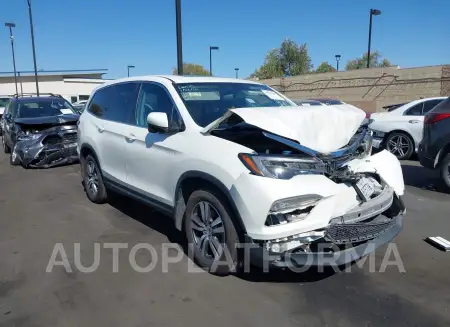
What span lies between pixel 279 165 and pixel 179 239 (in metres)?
1.96

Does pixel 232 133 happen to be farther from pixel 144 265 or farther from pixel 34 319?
pixel 34 319

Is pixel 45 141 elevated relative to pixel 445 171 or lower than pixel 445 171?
elevated

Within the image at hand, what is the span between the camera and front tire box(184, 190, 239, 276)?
11.1ft

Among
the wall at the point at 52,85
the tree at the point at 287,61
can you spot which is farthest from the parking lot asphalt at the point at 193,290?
the tree at the point at 287,61

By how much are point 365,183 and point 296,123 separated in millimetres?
842

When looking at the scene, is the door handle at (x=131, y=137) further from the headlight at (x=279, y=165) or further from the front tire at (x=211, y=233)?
the headlight at (x=279, y=165)

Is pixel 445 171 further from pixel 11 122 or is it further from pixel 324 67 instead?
pixel 324 67

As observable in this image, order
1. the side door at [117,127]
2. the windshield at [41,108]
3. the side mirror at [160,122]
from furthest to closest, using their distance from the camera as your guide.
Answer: the windshield at [41,108], the side door at [117,127], the side mirror at [160,122]

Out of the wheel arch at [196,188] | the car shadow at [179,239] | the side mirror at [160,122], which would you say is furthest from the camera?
the side mirror at [160,122]

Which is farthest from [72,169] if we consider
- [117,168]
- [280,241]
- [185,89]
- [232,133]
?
[280,241]

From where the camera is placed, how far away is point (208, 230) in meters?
A: 3.69

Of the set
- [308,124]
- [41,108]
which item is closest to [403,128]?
[308,124]

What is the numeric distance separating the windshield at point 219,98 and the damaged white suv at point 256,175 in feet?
0.05

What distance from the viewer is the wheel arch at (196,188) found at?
10.8ft
